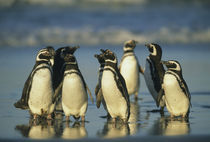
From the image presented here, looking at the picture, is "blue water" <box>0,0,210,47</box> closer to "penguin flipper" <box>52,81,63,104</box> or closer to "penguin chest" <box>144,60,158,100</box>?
"penguin chest" <box>144,60,158,100</box>

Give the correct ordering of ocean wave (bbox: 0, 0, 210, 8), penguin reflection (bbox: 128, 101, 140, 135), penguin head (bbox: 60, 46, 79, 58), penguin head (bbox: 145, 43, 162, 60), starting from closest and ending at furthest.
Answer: penguin reflection (bbox: 128, 101, 140, 135), penguin head (bbox: 60, 46, 79, 58), penguin head (bbox: 145, 43, 162, 60), ocean wave (bbox: 0, 0, 210, 8)

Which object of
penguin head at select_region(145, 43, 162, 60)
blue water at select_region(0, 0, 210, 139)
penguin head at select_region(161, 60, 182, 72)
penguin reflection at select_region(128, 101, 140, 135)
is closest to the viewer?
penguin reflection at select_region(128, 101, 140, 135)

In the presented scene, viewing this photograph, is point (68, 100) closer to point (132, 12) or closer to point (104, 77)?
point (104, 77)

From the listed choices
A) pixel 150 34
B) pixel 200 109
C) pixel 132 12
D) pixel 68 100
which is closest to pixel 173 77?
pixel 200 109

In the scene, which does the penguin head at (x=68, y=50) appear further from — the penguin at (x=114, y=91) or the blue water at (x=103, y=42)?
the blue water at (x=103, y=42)

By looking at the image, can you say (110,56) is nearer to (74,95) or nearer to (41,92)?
(74,95)

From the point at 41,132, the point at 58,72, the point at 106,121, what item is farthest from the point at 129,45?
the point at 41,132

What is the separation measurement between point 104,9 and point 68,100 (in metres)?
26.6

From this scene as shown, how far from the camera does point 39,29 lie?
91.2 feet

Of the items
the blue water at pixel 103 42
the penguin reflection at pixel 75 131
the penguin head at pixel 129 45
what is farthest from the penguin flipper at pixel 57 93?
the penguin head at pixel 129 45

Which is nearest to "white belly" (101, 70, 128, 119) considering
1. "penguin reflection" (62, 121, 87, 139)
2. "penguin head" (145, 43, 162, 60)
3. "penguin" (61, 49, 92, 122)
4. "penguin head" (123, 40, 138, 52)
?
"penguin" (61, 49, 92, 122)

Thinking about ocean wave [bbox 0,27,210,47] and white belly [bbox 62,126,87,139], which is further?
ocean wave [bbox 0,27,210,47]

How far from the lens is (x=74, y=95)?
7848 mm

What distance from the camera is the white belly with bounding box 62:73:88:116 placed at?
7832mm
